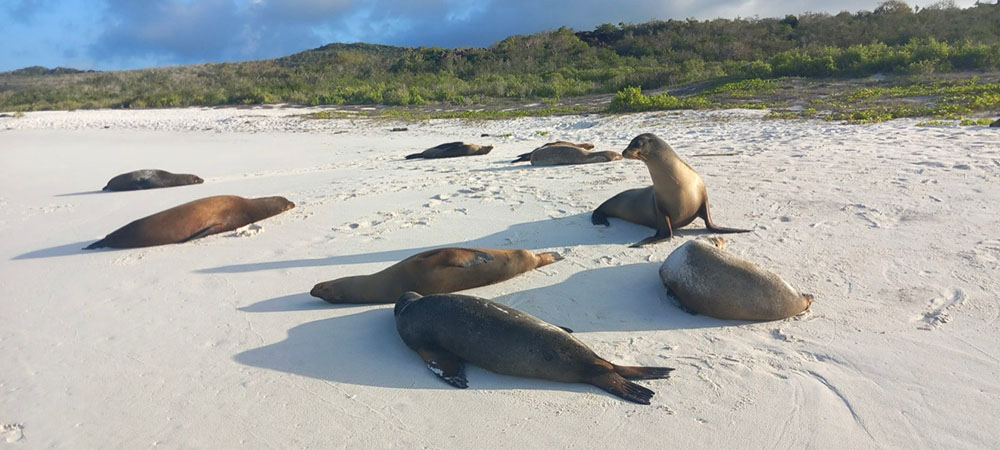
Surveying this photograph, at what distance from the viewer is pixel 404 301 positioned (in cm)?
355

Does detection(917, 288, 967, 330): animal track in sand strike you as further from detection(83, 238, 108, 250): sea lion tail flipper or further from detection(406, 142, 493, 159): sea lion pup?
detection(406, 142, 493, 159): sea lion pup

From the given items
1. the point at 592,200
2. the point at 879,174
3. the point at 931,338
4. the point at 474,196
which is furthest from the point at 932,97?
the point at 931,338

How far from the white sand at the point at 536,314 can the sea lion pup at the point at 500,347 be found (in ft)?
0.21

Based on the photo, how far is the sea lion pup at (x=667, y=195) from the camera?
494cm

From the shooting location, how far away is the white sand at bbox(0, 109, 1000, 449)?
247 cm

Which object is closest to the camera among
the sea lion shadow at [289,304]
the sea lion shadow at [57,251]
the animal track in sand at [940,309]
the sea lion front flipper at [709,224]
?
the animal track in sand at [940,309]

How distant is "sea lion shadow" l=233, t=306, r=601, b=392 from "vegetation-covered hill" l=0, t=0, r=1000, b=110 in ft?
54.7

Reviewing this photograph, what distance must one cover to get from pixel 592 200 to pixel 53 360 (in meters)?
4.48

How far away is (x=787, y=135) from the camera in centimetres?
942

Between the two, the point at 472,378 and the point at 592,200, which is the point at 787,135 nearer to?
the point at 592,200

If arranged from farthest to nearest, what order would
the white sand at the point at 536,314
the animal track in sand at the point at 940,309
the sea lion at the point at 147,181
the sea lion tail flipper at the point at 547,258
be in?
the sea lion at the point at 147,181, the sea lion tail flipper at the point at 547,258, the animal track in sand at the point at 940,309, the white sand at the point at 536,314

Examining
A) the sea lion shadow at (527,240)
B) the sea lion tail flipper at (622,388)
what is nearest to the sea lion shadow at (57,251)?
the sea lion shadow at (527,240)

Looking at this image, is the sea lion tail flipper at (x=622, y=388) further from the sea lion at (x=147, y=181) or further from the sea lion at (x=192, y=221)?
the sea lion at (x=147, y=181)

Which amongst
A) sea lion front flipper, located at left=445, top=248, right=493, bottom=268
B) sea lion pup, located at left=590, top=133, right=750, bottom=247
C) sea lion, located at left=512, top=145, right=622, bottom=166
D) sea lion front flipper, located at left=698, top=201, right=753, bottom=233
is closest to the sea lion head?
sea lion front flipper, located at left=445, top=248, right=493, bottom=268
